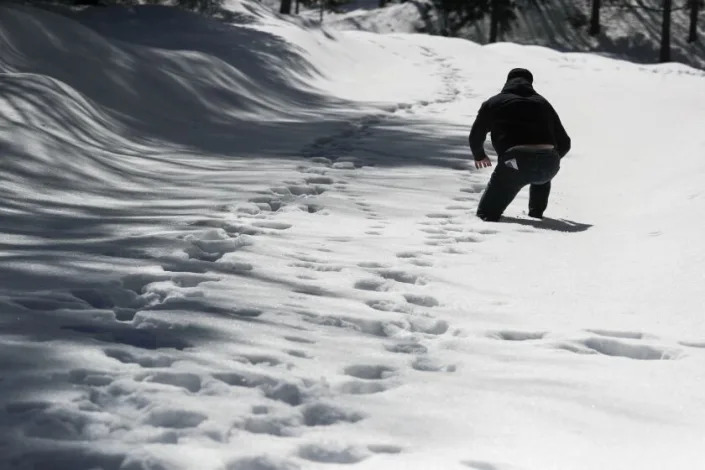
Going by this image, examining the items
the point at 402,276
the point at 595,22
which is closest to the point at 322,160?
the point at 402,276

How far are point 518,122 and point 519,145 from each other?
0.18 m

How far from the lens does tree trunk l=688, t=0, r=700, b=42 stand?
4183cm

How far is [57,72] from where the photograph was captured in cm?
1280

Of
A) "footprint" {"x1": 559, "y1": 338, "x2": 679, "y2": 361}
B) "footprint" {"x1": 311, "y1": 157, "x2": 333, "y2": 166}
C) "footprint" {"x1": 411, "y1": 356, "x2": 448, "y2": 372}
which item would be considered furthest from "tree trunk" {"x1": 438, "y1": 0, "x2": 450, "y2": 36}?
"footprint" {"x1": 411, "y1": 356, "x2": 448, "y2": 372}

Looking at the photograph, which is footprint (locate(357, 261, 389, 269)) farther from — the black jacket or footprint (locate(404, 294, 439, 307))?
the black jacket

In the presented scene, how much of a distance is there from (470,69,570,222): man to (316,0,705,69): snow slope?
34.9m

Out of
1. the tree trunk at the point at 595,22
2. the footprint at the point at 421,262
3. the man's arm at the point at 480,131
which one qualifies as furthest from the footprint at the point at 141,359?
the tree trunk at the point at 595,22

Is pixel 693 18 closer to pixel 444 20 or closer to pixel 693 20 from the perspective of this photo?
pixel 693 20

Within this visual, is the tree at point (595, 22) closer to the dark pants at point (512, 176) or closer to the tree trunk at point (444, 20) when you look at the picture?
the tree trunk at point (444, 20)

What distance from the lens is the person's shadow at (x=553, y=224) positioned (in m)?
7.31

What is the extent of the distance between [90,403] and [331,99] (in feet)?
48.2

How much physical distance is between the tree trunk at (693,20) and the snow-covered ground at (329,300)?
32201mm

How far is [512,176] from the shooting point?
24.6ft

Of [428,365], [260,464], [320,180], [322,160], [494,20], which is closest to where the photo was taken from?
[260,464]
